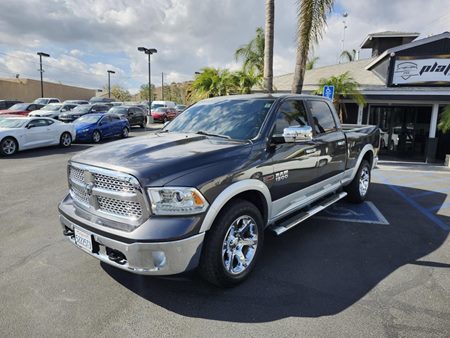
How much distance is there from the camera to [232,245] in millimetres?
3316

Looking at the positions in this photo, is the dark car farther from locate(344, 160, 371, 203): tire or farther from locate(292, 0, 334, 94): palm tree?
locate(344, 160, 371, 203): tire

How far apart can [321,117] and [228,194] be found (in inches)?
106

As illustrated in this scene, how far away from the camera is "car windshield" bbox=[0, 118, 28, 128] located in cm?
1226

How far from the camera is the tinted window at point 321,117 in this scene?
4820 millimetres

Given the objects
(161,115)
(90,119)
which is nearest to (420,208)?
(90,119)

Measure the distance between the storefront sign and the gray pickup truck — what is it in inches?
479

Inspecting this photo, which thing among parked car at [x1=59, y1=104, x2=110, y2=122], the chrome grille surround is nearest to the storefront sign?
the chrome grille surround

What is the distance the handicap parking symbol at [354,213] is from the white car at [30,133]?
1124cm

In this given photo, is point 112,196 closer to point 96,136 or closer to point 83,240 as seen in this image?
point 83,240

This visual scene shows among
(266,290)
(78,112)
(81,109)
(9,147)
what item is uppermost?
(81,109)

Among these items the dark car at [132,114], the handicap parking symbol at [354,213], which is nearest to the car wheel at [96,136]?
the dark car at [132,114]

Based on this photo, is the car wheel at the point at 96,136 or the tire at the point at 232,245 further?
the car wheel at the point at 96,136

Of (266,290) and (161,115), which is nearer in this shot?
(266,290)

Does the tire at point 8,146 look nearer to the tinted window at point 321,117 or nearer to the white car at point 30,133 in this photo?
the white car at point 30,133
